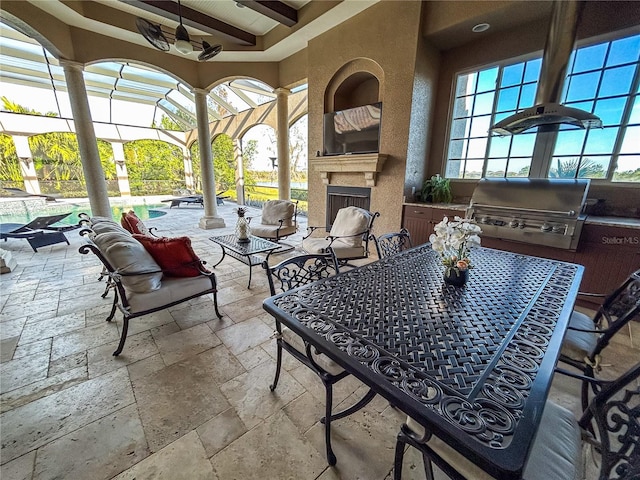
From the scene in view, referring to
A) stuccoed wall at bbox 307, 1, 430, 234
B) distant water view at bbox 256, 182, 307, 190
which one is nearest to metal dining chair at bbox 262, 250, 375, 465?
stuccoed wall at bbox 307, 1, 430, 234

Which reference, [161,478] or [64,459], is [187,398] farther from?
[64,459]

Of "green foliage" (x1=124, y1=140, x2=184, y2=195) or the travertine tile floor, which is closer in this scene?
the travertine tile floor

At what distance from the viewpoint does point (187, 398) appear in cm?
155

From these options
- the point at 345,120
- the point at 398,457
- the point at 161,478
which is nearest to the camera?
the point at 398,457

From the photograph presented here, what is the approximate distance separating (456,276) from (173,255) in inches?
83.7

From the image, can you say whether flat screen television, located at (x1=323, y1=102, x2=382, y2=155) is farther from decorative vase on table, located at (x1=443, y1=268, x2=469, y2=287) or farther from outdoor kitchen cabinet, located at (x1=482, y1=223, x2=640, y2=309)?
decorative vase on table, located at (x1=443, y1=268, x2=469, y2=287)

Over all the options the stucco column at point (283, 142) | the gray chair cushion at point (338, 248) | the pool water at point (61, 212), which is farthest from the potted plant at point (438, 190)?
the pool water at point (61, 212)

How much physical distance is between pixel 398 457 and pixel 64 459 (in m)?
1.55

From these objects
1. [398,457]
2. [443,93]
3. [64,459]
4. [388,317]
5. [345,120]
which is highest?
[443,93]

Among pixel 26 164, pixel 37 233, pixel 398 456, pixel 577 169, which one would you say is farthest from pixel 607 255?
pixel 26 164

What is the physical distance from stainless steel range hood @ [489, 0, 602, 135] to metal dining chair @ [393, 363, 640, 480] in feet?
8.31

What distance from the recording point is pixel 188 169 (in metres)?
13.7

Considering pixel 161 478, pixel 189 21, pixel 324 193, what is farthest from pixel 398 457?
pixel 189 21

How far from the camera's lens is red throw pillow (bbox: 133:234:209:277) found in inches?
82.5
